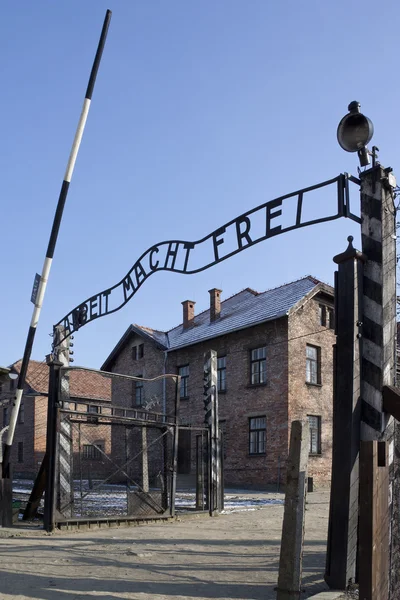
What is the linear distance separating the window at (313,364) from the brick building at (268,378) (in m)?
0.04

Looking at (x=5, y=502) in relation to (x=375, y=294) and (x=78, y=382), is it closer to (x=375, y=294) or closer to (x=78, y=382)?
(x=375, y=294)

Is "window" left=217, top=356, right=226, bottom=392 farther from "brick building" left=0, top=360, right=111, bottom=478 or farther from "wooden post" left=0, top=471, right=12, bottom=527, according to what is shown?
"wooden post" left=0, top=471, right=12, bottom=527

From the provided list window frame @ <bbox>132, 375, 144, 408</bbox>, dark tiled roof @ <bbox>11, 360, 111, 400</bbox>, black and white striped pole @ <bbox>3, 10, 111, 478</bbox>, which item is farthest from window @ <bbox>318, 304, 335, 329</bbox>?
dark tiled roof @ <bbox>11, 360, 111, 400</bbox>

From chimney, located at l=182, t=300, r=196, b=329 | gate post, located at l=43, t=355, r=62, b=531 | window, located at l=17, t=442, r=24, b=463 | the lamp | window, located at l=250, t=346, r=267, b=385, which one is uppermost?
chimney, located at l=182, t=300, r=196, b=329

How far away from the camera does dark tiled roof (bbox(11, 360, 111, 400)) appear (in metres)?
42.3

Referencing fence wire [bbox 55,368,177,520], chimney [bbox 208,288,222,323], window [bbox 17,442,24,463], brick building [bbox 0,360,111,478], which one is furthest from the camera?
window [bbox 17,442,24,463]

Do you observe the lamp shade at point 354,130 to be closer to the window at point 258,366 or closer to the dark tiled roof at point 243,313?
the dark tiled roof at point 243,313

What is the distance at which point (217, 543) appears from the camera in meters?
8.66

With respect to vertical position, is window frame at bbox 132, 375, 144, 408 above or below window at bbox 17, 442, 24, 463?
above

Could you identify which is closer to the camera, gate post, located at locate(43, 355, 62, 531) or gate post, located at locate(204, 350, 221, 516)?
gate post, located at locate(43, 355, 62, 531)

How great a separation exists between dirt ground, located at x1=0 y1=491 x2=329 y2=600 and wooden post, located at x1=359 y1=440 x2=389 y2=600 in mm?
1564

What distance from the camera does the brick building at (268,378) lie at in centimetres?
2481

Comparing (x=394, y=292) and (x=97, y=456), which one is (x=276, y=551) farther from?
(x=97, y=456)

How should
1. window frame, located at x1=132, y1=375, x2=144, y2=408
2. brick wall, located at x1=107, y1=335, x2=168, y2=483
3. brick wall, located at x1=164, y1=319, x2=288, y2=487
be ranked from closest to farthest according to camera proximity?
brick wall, located at x1=164, y1=319, x2=288, y2=487
brick wall, located at x1=107, y1=335, x2=168, y2=483
window frame, located at x1=132, y1=375, x2=144, y2=408
